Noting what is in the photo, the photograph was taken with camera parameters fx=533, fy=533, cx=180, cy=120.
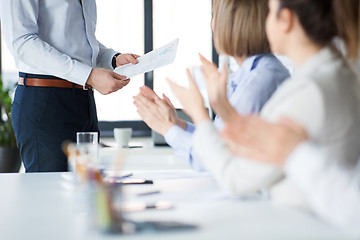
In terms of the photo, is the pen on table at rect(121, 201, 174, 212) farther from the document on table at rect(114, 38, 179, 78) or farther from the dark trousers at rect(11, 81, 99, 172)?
the dark trousers at rect(11, 81, 99, 172)

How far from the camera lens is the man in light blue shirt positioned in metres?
2.28

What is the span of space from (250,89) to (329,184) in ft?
2.29

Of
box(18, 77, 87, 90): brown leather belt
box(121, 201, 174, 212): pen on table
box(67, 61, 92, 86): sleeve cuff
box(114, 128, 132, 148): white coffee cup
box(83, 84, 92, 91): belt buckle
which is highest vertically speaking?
box(67, 61, 92, 86): sleeve cuff

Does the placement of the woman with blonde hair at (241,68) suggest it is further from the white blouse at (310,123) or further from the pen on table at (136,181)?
the white blouse at (310,123)

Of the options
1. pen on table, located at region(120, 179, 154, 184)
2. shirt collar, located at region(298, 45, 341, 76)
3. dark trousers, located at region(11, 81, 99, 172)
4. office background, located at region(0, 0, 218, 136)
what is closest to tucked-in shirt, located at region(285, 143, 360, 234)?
shirt collar, located at region(298, 45, 341, 76)

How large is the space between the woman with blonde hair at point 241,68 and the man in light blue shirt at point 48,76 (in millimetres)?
626

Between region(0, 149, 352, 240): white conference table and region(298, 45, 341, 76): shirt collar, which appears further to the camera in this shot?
region(298, 45, 341, 76): shirt collar

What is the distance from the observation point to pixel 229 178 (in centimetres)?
120

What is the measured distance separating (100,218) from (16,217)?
0.90ft

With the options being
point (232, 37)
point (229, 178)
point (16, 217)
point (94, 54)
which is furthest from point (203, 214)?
point (94, 54)

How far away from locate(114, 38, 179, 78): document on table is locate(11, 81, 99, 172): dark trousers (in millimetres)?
272

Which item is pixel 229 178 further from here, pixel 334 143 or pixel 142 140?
pixel 142 140

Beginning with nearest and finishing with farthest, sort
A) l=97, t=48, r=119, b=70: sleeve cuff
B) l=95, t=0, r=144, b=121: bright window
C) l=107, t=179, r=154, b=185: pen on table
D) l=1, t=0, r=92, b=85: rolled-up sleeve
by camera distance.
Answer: l=107, t=179, r=154, b=185: pen on table < l=1, t=0, r=92, b=85: rolled-up sleeve < l=97, t=48, r=119, b=70: sleeve cuff < l=95, t=0, r=144, b=121: bright window

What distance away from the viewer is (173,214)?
3.73 feet
